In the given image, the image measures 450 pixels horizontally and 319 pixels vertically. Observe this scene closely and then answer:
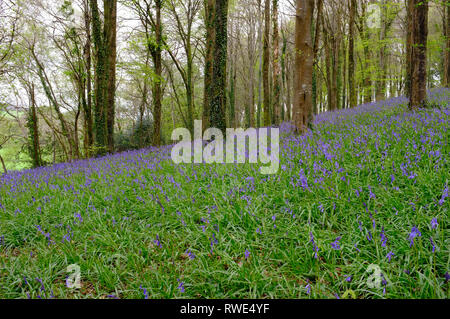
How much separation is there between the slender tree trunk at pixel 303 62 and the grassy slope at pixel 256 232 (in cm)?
299

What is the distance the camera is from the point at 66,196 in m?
4.54

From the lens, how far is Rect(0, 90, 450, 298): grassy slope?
205 cm

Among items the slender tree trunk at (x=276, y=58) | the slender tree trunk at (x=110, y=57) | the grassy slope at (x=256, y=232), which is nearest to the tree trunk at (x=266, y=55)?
the slender tree trunk at (x=276, y=58)

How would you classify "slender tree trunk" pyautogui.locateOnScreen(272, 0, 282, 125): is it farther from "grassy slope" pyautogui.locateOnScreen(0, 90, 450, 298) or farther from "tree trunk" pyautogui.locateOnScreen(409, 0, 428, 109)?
"grassy slope" pyautogui.locateOnScreen(0, 90, 450, 298)

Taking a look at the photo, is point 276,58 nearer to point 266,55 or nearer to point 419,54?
point 266,55

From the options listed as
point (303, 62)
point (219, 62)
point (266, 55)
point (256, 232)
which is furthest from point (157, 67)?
point (256, 232)

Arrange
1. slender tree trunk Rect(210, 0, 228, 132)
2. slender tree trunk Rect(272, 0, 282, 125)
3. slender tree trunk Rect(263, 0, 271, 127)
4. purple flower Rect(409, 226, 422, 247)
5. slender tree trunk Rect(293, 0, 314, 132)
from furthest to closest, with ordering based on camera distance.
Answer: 1. slender tree trunk Rect(263, 0, 271, 127)
2. slender tree trunk Rect(272, 0, 282, 125)
3. slender tree trunk Rect(210, 0, 228, 132)
4. slender tree trunk Rect(293, 0, 314, 132)
5. purple flower Rect(409, 226, 422, 247)

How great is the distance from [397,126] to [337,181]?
3.38 m

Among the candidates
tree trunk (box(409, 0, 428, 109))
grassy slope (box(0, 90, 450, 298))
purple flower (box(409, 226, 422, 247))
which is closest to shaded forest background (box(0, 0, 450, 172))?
tree trunk (box(409, 0, 428, 109))

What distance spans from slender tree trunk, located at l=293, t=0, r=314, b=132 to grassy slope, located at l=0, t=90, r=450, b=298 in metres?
2.99

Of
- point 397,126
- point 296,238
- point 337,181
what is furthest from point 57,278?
point 397,126

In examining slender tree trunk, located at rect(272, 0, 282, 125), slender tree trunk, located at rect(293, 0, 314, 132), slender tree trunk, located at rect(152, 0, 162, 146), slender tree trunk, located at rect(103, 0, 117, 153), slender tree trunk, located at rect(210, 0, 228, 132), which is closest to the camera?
slender tree trunk, located at rect(293, 0, 314, 132)

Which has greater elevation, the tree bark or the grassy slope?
the tree bark

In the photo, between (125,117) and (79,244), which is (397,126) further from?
(125,117)
